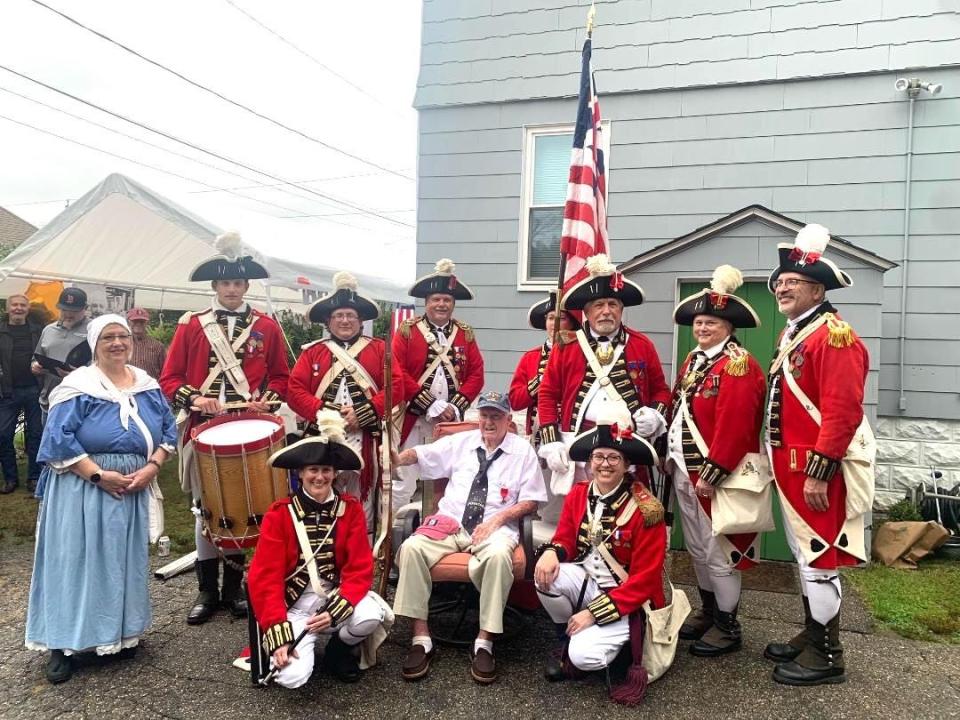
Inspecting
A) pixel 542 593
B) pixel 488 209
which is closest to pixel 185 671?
pixel 542 593

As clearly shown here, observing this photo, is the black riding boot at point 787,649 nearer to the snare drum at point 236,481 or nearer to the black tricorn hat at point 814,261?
the black tricorn hat at point 814,261

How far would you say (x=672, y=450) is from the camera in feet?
12.9

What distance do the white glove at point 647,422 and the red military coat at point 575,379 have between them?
0.15m

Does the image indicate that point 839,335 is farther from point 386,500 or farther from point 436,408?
point 436,408

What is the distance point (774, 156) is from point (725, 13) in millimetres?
1317

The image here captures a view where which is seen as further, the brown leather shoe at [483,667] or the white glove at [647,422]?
the white glove at [647,422]

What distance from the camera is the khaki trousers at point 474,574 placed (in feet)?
11.8

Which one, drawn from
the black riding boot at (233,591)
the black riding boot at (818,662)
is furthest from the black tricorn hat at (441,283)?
the black riding boot at (818,662)

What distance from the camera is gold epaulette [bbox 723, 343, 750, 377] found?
366 cm

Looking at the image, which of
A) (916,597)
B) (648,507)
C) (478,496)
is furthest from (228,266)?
(916,597)

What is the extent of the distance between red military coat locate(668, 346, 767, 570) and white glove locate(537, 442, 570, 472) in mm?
674

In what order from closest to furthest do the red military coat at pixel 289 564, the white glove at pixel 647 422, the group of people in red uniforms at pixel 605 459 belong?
the red military coat at pixel 289 564 → the group of people in red uniforms at pixel 605 459 → the white glove at pixel 647 422

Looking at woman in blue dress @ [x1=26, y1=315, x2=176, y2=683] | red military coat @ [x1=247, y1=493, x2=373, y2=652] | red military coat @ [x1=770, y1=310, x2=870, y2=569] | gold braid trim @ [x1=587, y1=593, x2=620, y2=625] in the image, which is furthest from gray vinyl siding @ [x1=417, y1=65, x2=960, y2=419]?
woman in blue dress @ [x1=26, y1=315, x2=176, y2=683]

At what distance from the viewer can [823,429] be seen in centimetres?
331
